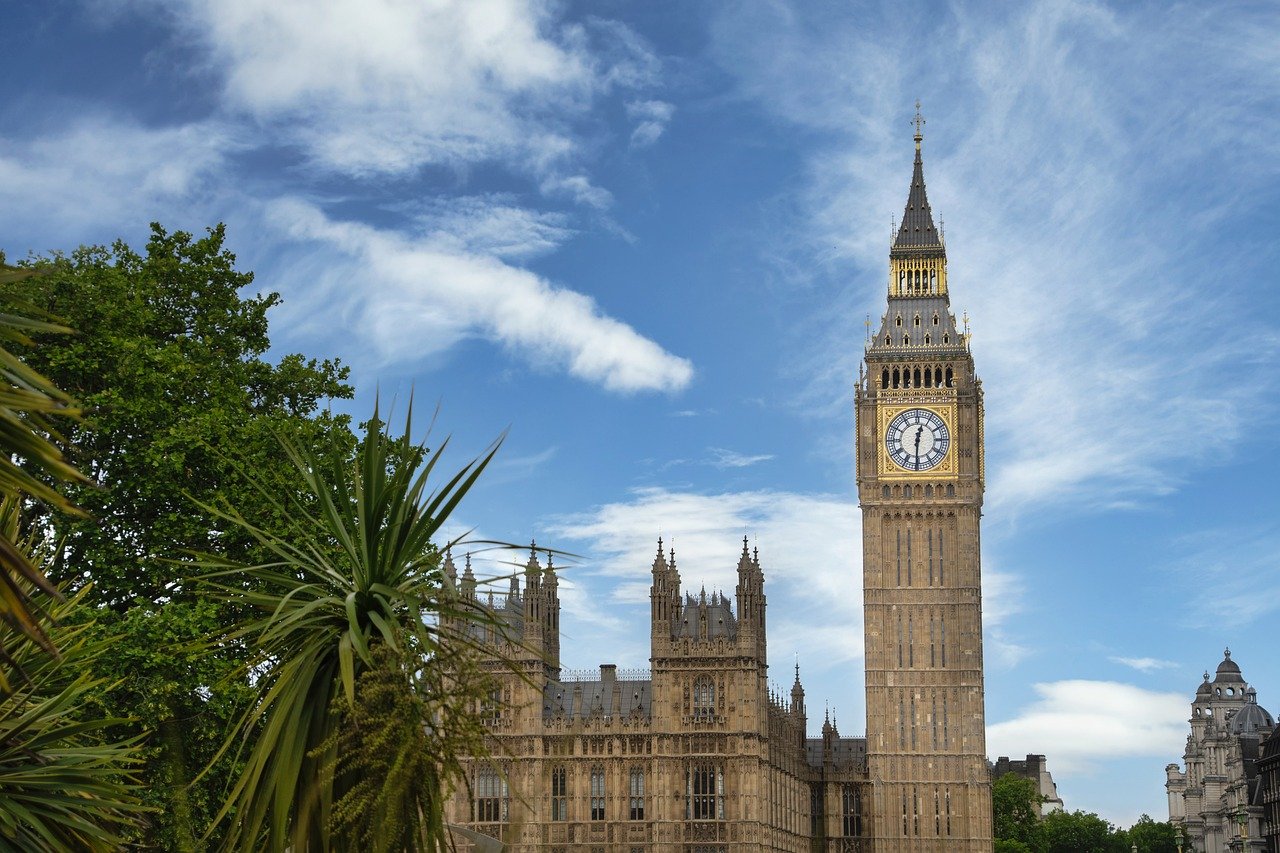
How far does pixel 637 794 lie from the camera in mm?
74562

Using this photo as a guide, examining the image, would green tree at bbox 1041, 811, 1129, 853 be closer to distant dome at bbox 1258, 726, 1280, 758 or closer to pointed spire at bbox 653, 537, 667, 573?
distant dome at bbox 1258, 726, 1280, 758

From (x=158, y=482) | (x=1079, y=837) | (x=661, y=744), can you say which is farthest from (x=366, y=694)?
(x=1079, y=837)

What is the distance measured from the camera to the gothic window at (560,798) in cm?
7512

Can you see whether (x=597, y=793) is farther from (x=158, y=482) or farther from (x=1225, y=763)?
(x=1225, y=763)

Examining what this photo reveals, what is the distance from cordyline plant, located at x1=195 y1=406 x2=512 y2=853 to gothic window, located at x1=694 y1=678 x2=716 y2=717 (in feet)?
194

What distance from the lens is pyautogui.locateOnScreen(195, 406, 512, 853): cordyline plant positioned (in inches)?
578

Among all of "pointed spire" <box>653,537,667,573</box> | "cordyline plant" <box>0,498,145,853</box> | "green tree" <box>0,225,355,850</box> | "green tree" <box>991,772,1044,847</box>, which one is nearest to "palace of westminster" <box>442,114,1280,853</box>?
"pointed spire" <box>653,537,667,573</box>

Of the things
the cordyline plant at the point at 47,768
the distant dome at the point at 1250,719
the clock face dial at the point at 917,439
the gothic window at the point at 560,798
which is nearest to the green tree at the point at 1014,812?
the distant dome at the point at 1250,719

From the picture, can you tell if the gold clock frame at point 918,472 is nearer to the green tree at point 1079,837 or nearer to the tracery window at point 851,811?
the tracery window at point 851,811

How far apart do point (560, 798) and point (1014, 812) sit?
5777 cm

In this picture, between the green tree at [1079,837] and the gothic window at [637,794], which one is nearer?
the gothic window at [637,794]

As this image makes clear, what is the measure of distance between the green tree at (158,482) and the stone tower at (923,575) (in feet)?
198

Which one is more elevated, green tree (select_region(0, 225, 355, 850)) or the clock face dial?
the clock face dial

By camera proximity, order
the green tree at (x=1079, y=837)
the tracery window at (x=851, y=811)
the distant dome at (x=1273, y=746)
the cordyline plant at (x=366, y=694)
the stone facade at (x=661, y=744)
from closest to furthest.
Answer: the cordyline plant at (x=366, y=694)
the stone facade at (x=661, y=744)
the tracery window at (x=851, y=811)
the distant dome at (x=1273, y=746)
the green tree at (x=1079, y=837)
